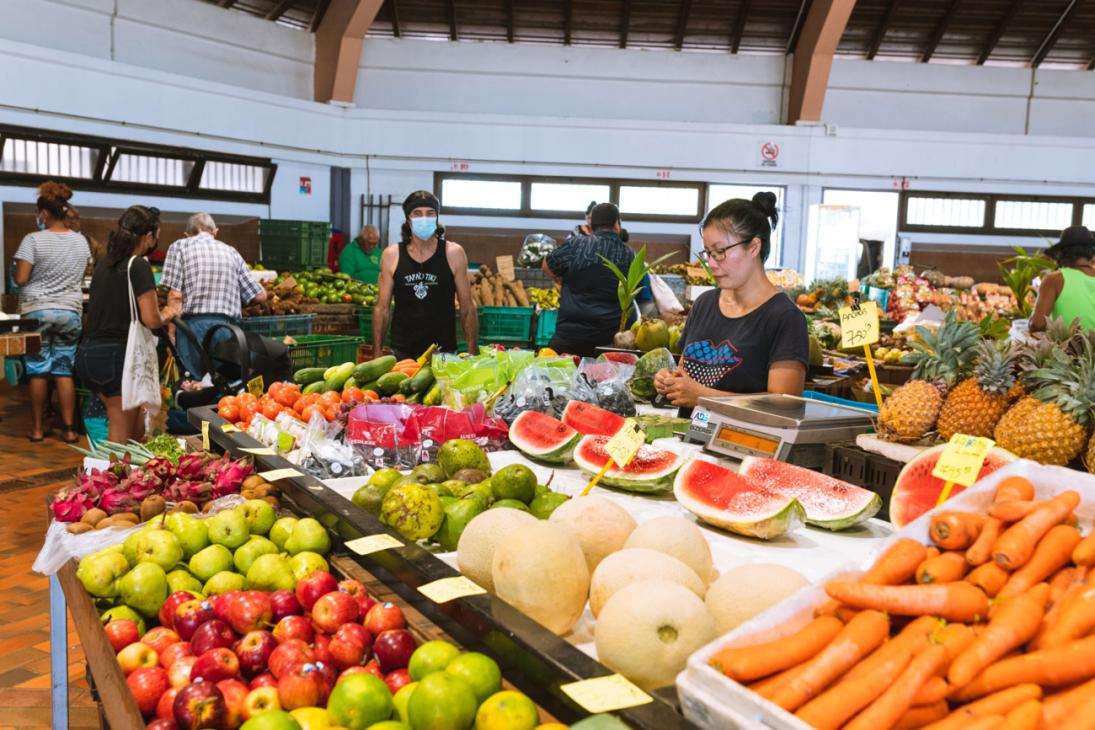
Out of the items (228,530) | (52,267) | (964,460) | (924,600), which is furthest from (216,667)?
(52,267)

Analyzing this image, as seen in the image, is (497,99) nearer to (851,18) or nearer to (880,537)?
(851,18)

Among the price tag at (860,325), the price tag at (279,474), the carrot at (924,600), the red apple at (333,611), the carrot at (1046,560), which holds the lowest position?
the red apple at (333,611)

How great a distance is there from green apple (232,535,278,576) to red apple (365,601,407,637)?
0.53 metres

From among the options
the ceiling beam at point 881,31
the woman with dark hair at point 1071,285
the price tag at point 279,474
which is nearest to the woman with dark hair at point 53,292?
the price tag at point 279,474

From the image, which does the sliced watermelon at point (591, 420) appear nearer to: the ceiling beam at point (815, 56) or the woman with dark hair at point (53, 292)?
the woman with dark hair at point (53, 292)

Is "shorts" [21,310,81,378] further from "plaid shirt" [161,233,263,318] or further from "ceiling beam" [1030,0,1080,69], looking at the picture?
"ceiling beam" [1030,0,1080,69]

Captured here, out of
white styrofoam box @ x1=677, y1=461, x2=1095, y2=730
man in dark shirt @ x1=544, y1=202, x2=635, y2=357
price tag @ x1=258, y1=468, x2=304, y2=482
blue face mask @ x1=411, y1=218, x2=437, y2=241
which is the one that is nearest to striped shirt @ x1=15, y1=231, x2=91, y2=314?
blue face mask @ x1=411, y1=218, x2=437, y2=241

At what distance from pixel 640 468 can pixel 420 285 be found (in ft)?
9.48

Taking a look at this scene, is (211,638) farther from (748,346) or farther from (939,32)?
(939,32)

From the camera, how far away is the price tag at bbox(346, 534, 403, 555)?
6.19 feet

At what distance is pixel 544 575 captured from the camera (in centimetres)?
156

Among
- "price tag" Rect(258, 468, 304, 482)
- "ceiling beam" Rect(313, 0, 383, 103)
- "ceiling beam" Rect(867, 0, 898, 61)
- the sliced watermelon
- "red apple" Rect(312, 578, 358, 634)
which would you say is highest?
"ceiling beam" Rect(867, 0, 898, 61)

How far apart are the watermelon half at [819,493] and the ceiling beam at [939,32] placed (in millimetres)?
11985

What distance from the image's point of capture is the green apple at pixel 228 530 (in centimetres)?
225
